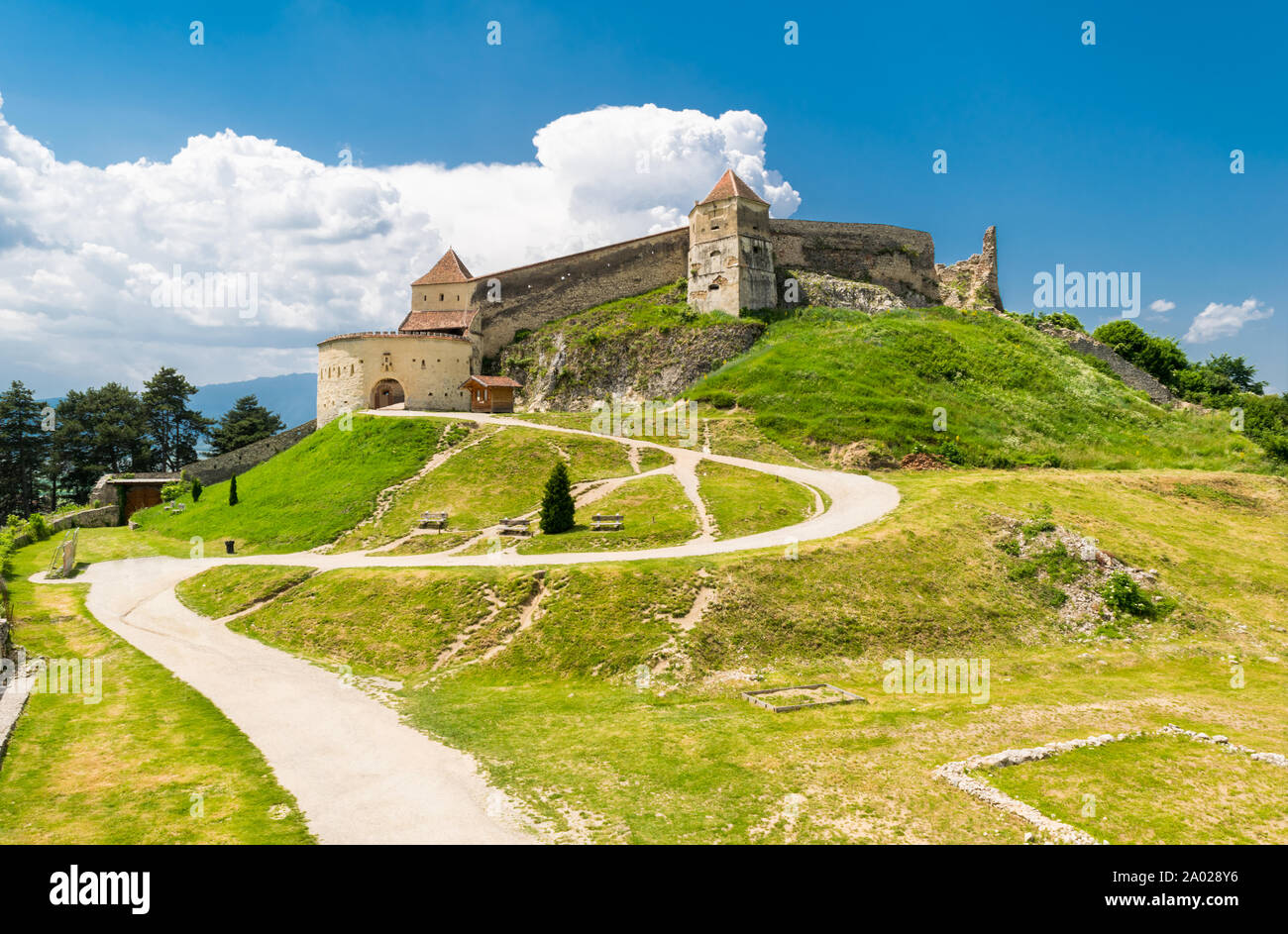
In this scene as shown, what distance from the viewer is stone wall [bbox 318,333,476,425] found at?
179 feet

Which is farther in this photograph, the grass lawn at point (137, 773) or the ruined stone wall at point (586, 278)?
the ruined stone wall at point (586, 278)

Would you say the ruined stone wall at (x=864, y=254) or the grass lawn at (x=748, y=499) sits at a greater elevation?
the ruined stone wall at (x=864, y=254)

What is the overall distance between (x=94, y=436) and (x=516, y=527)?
60.6 meters

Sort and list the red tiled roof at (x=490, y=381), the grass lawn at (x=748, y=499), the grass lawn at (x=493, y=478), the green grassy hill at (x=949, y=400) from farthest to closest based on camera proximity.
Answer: the red tiled roof at (x=490, y=381)
the green grassy hill at (x=949, y=400)
the grass lawn at (x=493, y=478)
the grass lawn at (x=748, y=499)

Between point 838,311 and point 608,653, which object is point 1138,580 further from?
point 838,311

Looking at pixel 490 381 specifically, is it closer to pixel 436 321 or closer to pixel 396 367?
pixel 396 367

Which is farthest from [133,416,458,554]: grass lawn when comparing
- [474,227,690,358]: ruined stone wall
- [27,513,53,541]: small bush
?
[474,227,690,358]: ruined stone wall

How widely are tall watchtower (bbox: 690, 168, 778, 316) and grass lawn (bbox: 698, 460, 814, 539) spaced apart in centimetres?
2361

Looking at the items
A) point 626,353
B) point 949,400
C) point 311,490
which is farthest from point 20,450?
point 949,400

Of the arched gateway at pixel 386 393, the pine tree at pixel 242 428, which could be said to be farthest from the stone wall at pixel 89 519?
the arched gateway at pixel 386 393

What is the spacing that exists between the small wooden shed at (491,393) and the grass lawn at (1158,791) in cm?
4762

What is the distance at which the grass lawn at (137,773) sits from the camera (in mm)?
10516

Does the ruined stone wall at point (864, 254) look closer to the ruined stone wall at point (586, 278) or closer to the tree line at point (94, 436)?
the ruined stone wall at point (586, 278)

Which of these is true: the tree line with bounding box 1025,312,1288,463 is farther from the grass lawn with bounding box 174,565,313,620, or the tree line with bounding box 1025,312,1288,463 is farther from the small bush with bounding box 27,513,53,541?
the small bush with bounding box 27,513,53,541
